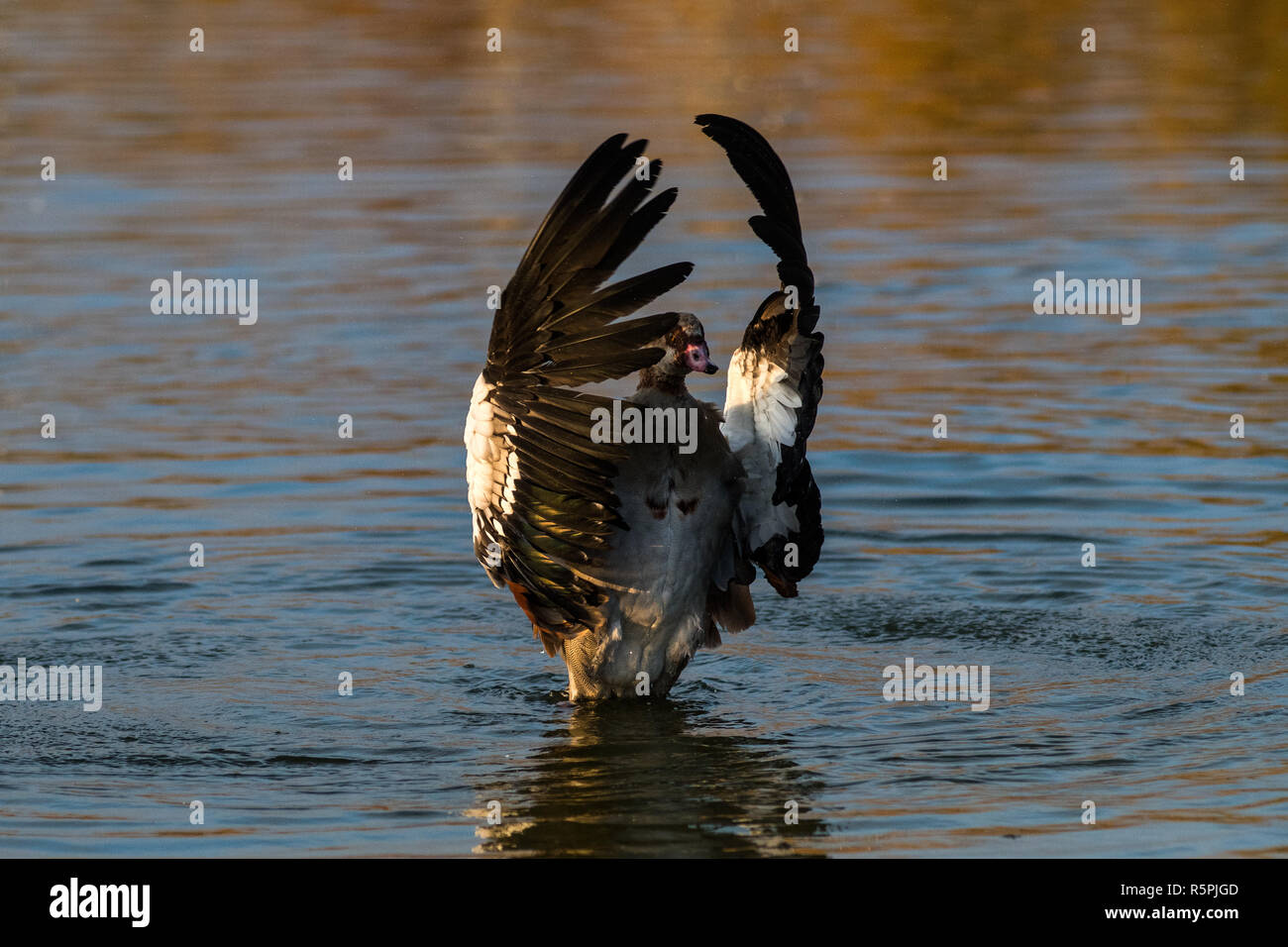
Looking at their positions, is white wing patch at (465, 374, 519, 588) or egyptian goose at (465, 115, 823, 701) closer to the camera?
egyptian goose at (465, 115, 823, 701)

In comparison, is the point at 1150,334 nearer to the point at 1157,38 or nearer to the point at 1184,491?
the point at 1184,491

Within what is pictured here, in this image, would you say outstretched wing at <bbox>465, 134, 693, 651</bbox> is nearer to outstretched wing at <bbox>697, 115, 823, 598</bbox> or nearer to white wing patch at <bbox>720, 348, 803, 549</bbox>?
outstretched wing at <bbox>697, 115, 823, 598</bbox>

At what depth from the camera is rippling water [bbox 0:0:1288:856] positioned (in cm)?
748

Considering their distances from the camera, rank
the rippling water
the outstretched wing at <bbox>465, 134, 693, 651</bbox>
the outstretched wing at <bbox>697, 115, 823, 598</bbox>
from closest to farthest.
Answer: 1. the outstretched wing at <bbox>465, 134, 693, 651</bbox>
2. the outstretched wing at <bbox>697, 115, 823, 598</bbox>
3. the rippling water

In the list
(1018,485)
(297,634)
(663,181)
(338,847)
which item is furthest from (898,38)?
(338,847)

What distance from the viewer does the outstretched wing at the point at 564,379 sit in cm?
684

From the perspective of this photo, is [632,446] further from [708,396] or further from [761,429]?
[708,396]

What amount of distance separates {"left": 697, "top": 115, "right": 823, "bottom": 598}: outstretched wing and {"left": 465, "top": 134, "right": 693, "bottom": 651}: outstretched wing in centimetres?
50

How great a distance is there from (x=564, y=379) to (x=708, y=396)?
6.20 m

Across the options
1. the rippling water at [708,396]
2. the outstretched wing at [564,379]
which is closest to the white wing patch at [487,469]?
the outstretched wing at [564,379]

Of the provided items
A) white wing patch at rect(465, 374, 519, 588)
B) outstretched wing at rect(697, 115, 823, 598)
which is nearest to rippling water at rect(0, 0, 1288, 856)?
outstretched wing at rect(697, 115, 823, 598)

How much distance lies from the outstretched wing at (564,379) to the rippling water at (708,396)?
0.82 meters

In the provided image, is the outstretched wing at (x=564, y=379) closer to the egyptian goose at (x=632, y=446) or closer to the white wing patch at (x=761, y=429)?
the egyptian goose at (x=632, y=446)

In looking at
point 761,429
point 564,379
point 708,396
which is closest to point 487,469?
point 564,379
